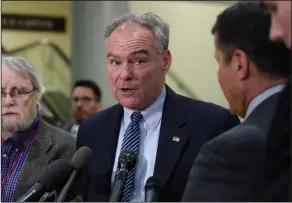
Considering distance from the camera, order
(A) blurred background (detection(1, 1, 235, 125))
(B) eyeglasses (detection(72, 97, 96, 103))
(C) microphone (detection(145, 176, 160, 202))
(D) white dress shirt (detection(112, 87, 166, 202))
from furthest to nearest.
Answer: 1. (B) eyeglasses (detection(72, 97, 96, 103))
2. (A) blurred background (detection(1, 1, 235, 125))
3. (D) white dress shirt (detection(112, 87, 166, 202))
4. (C) microphone (detection(145, 176, 160, 202))

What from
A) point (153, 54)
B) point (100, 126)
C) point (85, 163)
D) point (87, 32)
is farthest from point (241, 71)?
point (87, 32)

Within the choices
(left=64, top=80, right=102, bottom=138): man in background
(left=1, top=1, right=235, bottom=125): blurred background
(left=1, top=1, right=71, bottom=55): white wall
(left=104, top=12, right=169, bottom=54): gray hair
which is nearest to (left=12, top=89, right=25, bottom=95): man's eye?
(left=1, top=1, right=235, bottom=125): blurred background

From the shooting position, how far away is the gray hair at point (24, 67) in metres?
1.57

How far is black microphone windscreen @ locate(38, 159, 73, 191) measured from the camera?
110cm

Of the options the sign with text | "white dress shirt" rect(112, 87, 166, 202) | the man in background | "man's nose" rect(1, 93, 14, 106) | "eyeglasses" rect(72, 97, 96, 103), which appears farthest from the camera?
the sign with text

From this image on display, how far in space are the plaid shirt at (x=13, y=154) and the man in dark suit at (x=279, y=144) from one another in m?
0.69

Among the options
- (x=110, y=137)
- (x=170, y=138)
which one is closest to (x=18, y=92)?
(x=110, y=137)

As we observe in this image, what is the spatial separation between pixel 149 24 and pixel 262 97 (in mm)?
525

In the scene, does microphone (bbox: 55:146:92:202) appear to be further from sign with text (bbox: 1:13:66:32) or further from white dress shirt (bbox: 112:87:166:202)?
sign with text (bbox: 1:13:66:32)

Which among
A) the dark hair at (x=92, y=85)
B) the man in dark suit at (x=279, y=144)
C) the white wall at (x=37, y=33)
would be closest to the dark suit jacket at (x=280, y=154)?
the man in dark suit at (x=279, y=144)

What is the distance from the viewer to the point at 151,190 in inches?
46.9

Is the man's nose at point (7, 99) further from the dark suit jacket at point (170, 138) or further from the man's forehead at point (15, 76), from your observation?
the dark suit jacket at point (170, 138)

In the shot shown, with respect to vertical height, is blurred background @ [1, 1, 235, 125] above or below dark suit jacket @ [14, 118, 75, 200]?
above

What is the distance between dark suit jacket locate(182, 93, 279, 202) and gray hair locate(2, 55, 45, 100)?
0.79 metres
